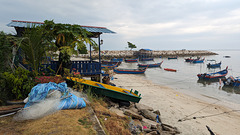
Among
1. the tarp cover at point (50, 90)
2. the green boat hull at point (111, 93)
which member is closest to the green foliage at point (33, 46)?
the tarp cover at point (50, 90)

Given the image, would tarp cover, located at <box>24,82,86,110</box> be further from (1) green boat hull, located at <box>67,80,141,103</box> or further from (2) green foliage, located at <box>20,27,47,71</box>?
(1) green boat hull, located at <box>67,80,141,103</box>

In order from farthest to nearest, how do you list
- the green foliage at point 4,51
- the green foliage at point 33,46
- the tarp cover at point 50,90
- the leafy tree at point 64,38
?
1. the leafy tree at point 64,38
2. the green foliage at point 33,46
3. the green foliage at point 4,51
4. the tarp cover at point 50,90

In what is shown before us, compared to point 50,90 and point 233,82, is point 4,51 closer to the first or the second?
point 50,90

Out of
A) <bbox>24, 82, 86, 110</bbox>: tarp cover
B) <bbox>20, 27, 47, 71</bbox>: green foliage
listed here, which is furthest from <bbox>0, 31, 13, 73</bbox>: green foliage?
<bbox>24, 82, 86, 110</bbox>: tarp cover

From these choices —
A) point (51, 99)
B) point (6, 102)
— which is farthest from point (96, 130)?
point (6, 102)

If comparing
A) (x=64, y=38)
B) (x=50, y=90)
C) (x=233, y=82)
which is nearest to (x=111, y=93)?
(x=50, y=90)

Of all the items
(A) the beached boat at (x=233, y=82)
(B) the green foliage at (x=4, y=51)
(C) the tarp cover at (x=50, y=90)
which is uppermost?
(B) the green foliage at (x=4, y=51)

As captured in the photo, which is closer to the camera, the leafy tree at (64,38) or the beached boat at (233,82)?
the leafy tree at (64,38)

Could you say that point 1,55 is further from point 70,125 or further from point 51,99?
point 70,125

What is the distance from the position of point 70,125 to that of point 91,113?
1139 mm

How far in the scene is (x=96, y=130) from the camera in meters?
3.91

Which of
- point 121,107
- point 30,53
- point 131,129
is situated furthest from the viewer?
point 121,107

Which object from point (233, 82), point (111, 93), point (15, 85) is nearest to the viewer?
point (15, 85)

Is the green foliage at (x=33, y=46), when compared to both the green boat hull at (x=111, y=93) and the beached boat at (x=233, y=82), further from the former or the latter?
the beached boat at (x=233, y=82)
